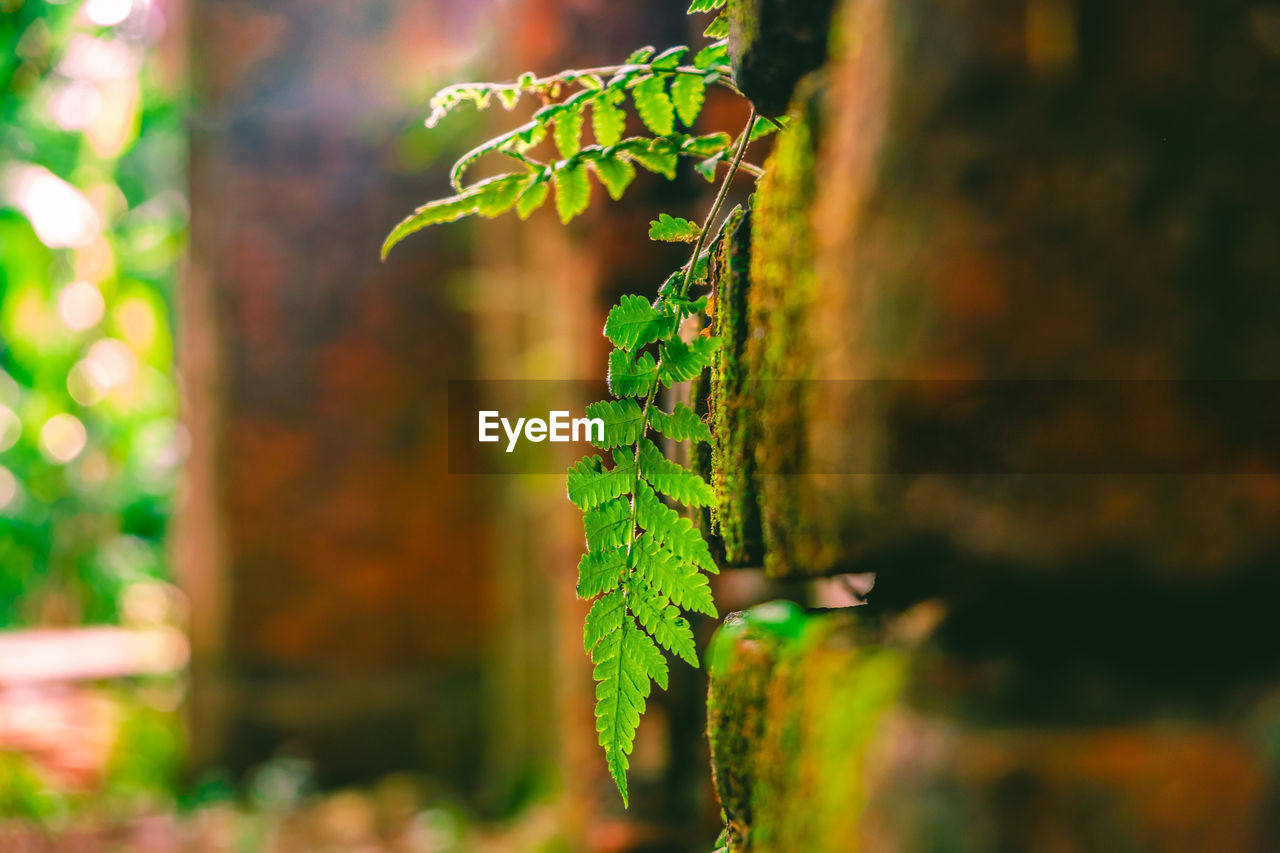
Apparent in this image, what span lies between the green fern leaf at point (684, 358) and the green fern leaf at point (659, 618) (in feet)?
0.49

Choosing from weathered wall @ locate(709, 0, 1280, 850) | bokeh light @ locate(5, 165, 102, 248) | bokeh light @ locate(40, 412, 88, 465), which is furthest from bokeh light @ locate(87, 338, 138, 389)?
weathered wall @ locate(709, 0, 1280, 850)

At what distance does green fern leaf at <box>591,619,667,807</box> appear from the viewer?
78 centimetres

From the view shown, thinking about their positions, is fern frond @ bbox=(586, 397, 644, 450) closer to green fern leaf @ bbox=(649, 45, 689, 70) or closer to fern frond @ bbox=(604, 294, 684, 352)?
fern frond @ bbox=(604, 294, 684, 352)

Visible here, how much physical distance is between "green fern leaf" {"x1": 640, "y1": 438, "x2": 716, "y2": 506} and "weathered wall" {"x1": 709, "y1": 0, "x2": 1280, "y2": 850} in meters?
0.23

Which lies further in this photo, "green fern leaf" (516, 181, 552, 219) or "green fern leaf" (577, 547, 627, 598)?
"green fern leaf" (516, 181, 552, 219)

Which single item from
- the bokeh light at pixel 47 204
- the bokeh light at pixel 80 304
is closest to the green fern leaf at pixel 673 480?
the bokeh light at pixel 47 204

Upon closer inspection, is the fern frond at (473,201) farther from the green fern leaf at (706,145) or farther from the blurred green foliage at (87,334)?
the blurred green foliage at (87,334)

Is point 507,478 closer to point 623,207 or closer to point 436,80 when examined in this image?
point 436,80

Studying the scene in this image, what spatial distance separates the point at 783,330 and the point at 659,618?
0.24 meters

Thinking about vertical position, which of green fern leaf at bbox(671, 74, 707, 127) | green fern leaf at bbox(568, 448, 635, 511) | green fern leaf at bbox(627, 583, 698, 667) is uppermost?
green fern leaf at bbox(671, 74, 707, 127)

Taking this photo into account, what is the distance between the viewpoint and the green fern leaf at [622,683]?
78cm

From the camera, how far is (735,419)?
78 centimetres

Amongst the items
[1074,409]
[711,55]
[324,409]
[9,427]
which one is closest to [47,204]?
[324,409]

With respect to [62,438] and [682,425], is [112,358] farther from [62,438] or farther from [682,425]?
[682,425]
